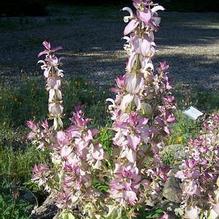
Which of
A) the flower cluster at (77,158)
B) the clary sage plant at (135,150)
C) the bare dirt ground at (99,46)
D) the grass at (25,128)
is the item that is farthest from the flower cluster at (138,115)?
the bare dirt ground at (99,46)

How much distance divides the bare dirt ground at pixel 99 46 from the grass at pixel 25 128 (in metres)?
1.67

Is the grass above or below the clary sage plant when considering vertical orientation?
below

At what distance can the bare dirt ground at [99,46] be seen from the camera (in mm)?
11375

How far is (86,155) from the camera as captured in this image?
2648 mm

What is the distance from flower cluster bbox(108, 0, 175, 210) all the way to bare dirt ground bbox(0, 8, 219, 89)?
7.19 meters

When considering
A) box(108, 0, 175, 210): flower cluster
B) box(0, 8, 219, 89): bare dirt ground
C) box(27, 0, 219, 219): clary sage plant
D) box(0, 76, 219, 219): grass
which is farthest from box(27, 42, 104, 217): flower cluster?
box(0, 8, 219, 89): bare dirt ground

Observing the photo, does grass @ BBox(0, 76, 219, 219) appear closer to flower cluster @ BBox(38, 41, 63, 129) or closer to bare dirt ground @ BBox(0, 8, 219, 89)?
flower cluster @ BBox(38, 41, 63, 129)

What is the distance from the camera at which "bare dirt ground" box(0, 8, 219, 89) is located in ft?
37.3

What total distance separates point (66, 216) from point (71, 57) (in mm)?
10611

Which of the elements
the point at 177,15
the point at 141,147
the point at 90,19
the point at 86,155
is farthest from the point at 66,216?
the point at 177,15

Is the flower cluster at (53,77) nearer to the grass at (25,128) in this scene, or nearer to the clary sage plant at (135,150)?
the clary sage plant at (135,150)

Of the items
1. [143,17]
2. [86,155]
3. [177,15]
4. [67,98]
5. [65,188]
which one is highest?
[143,17]

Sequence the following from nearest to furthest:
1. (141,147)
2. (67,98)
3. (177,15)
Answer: (141,147) → (67,98) → (177,15)

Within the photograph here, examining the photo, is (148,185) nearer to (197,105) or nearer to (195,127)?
(195,127)
